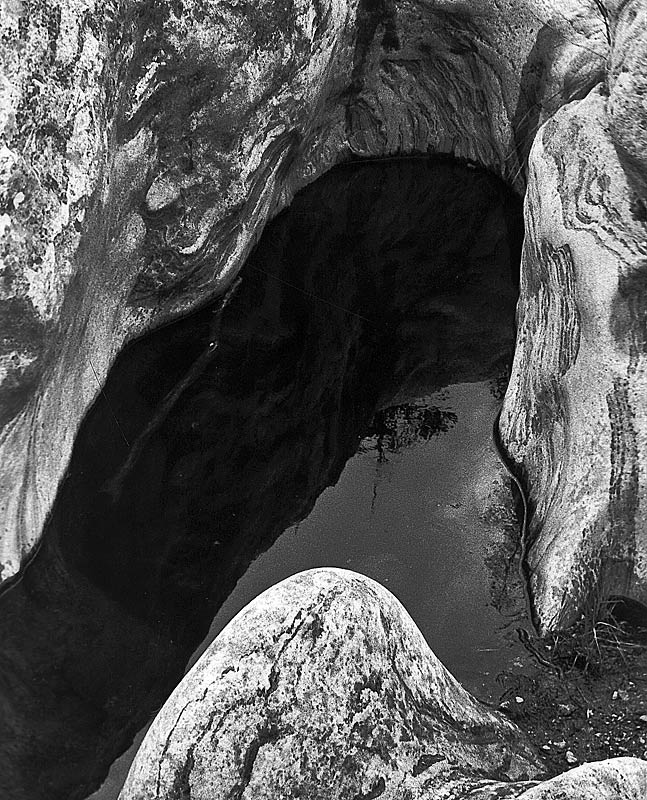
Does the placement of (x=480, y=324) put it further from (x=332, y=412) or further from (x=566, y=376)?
(x=566, y=376)

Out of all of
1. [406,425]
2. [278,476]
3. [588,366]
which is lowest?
[278,476]

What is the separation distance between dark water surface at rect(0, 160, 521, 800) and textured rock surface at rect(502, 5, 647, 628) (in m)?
0.28

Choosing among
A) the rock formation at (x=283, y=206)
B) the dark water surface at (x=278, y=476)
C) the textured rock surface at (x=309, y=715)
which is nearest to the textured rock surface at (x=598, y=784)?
the rock formation at (x=283, y=206)

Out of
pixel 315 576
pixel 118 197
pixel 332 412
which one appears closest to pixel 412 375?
pixel 332 412

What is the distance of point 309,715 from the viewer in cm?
229

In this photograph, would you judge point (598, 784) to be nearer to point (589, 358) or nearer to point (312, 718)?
point (312, 718)

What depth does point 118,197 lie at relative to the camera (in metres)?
3.77

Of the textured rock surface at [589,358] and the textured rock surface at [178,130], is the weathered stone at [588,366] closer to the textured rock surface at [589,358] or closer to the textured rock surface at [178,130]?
the textured rock surface at [589,358]

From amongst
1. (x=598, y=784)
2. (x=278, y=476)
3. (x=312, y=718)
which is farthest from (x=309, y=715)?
(x=278, y=476)

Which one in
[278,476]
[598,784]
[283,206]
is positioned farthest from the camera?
[283,206]

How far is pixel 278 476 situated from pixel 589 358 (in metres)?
1.26

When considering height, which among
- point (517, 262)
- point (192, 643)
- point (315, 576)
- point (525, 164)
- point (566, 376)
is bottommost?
point (192, 643)

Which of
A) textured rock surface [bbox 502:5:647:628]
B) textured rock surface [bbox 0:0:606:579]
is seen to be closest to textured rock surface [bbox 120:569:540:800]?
textured rock surface [bbox 502:5:647:628]

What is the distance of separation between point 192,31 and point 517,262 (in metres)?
1.84
